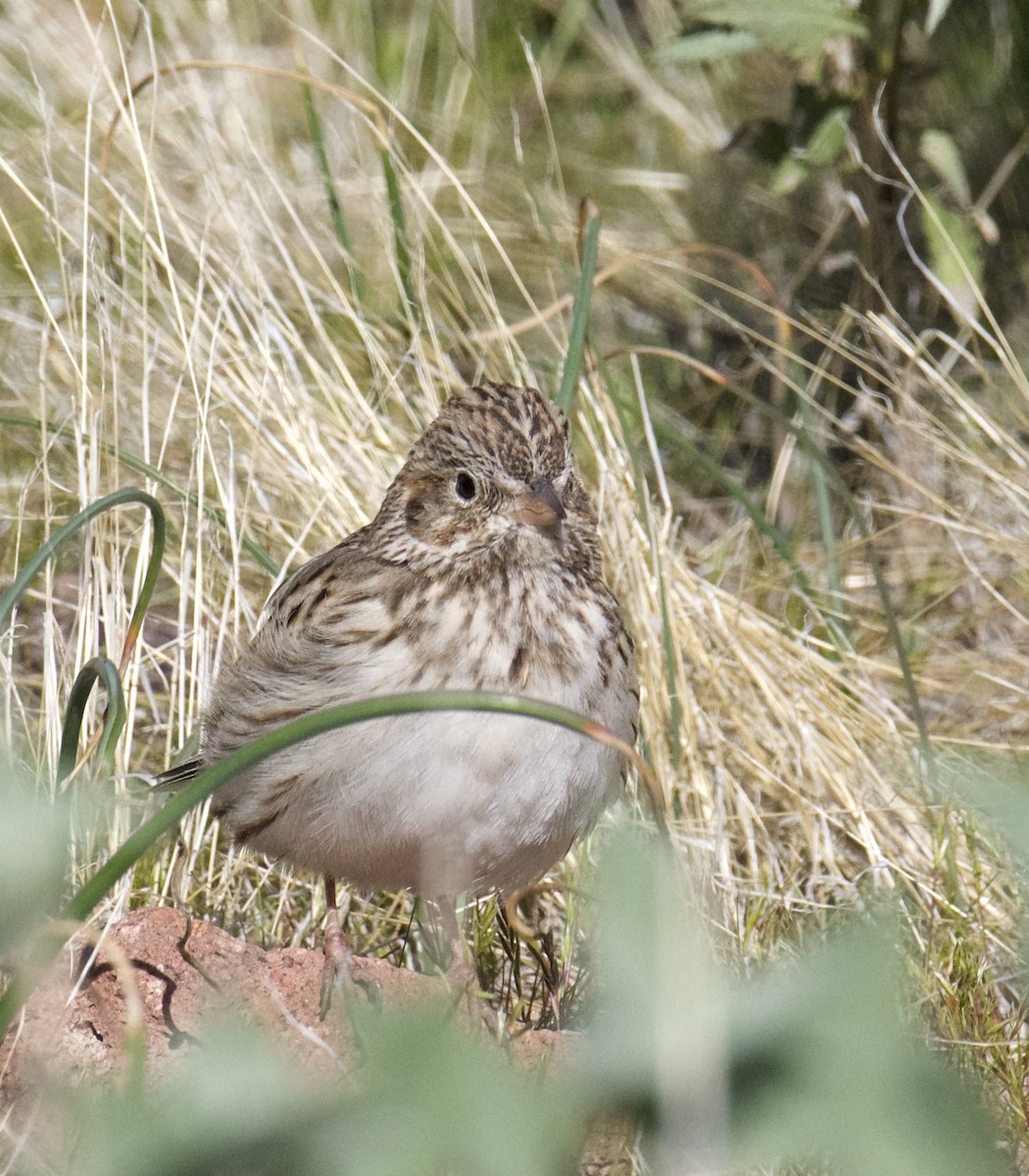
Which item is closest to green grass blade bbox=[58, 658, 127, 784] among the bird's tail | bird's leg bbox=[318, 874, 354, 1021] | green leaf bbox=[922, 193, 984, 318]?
bird's leg bbox=[318, 874, 354, 1021]

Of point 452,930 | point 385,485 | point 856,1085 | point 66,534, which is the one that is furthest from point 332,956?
point 856,1085

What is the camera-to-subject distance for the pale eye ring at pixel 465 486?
324 centimetres

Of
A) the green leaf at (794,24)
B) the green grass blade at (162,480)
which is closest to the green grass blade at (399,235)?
the green grass blade at (162,480)

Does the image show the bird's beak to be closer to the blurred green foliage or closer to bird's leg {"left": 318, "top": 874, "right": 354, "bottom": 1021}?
bird's leg {"left": 318, "top": 874, "right": 354, "bottom": 1021}

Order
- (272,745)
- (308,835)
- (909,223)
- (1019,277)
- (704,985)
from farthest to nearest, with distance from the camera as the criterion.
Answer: (1019,277), (909,223), (308,835), (272,745), (704,985)

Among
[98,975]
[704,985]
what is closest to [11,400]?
[98,975]

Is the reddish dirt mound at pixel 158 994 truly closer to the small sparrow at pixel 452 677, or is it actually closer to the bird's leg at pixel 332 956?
the bird's leg at pixel 332 956

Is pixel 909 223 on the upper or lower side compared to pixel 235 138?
lower

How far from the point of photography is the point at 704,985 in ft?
2.45

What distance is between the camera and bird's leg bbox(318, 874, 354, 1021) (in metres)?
2.85

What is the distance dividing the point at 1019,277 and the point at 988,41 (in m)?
1.19

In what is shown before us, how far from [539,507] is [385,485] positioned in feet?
4.45

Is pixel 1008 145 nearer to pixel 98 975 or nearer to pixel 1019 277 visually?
pixel 1019 277

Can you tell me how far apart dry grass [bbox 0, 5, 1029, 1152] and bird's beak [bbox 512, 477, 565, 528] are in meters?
0.74
